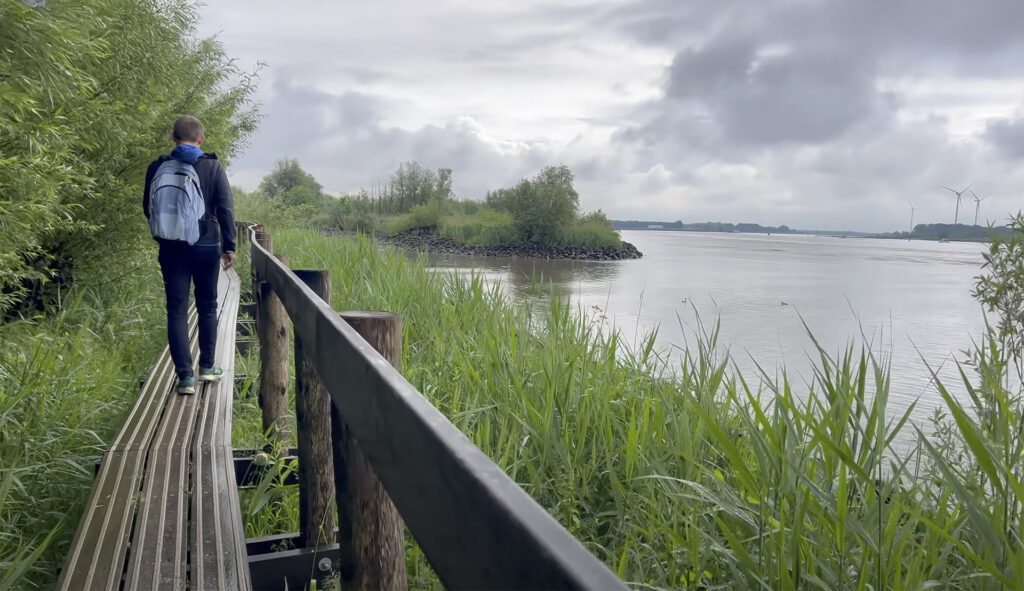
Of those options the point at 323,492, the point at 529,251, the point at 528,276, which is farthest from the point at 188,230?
the point at 529,251

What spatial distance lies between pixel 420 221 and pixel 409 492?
6642 cm

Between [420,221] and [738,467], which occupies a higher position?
[420,221]

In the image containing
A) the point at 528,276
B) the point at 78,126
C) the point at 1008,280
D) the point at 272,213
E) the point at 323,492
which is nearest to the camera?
the point at 323,492

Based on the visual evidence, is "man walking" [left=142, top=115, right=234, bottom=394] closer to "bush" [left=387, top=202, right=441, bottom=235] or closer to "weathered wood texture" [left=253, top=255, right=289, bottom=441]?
"weathered wood texture" [left=253, top=255, right=289, bottom=441]

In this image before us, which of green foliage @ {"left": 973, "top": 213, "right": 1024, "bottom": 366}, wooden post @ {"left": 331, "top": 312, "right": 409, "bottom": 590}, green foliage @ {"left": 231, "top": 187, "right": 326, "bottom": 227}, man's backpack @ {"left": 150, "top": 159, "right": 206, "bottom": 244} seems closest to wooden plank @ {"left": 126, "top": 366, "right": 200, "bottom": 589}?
wooden post @ {"left": 331, "top": 312, "right": 409, "bottom": 590}

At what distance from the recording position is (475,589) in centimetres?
84

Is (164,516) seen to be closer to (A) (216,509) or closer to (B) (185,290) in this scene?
(A) (216,509)

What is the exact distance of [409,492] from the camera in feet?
3.64

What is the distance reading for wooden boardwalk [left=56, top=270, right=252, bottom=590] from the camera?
90.0 inches

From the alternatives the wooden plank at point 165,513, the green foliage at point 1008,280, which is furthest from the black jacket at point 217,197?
the green foliage at point 1008,280

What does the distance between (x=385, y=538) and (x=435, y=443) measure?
110cm

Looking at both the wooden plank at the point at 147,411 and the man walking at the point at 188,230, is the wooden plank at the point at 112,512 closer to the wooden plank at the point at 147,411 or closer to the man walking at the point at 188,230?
the wooden plank at the point at 147,411

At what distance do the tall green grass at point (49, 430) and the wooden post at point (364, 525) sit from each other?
815 millimetres

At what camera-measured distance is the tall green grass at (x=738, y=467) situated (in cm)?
238
